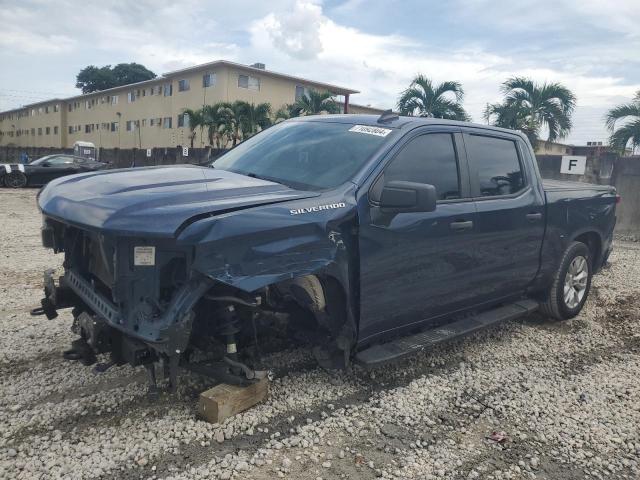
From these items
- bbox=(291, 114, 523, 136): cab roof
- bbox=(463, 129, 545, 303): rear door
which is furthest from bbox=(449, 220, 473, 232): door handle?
bbox=(291, 114, 523, 136): cab roof

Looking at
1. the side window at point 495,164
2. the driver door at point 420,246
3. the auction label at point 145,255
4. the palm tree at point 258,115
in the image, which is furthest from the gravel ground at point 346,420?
the palm tree at point 258,115

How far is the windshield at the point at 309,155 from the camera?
3.43 meters

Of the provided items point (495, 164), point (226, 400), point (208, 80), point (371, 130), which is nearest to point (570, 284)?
point (495, 164)

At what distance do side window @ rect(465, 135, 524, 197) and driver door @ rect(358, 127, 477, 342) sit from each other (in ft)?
0.63

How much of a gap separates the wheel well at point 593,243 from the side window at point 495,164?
57.4 inches

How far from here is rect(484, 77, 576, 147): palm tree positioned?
61.0ft

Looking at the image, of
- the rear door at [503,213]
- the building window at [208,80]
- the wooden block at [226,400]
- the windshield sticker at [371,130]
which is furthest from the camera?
the building window at [208,80]

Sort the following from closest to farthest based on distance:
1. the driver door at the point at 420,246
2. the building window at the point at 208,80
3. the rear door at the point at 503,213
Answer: the driver door at the point at 420,246 → the rear door at the point at 503,213 → the building window at the point at 208,80

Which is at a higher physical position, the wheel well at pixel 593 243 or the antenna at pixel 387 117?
the antenna at pixel 387 117

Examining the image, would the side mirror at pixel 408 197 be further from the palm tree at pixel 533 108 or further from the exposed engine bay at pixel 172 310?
the palm tree at pixel 533 108

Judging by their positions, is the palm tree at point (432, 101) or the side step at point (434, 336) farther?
the palm tree at point (432, 101)

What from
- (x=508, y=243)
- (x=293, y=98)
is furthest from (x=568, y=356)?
(x=293, y=98)

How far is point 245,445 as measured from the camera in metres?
2.86

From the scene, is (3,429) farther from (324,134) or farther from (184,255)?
(324,134)
